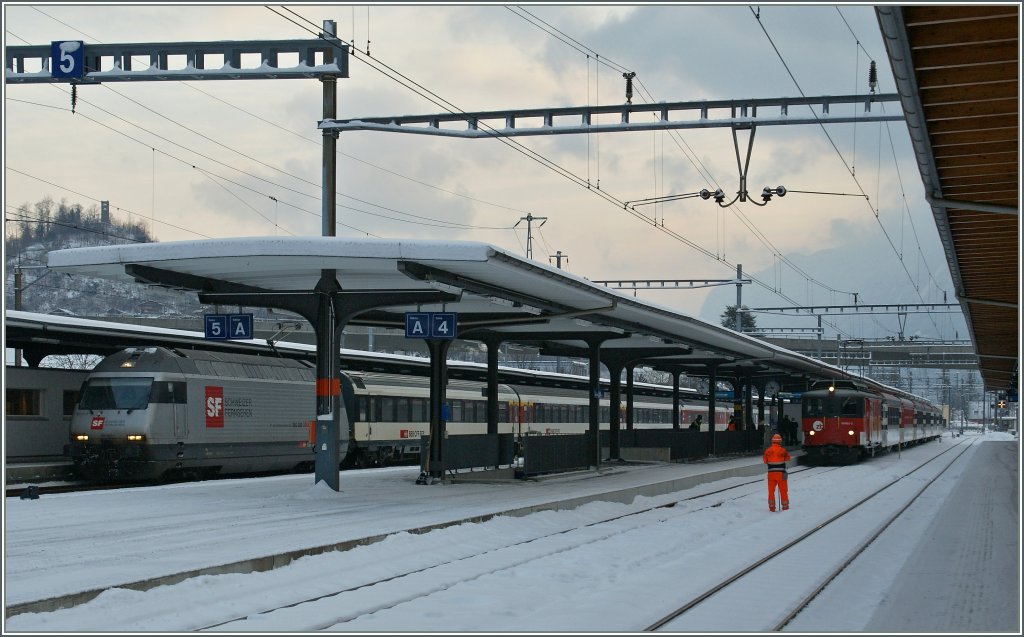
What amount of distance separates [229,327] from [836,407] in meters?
26.2

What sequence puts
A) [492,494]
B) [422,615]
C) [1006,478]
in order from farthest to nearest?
[1006,478] → [492,494] → [422,615]

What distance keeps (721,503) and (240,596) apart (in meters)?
14.9

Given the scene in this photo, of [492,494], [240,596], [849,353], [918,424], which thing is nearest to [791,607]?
[240,596]

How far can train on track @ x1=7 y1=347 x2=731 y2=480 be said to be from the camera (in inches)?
939

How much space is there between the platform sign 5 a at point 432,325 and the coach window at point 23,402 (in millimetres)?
8884

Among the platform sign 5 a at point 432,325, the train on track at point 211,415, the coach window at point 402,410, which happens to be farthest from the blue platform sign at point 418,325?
the coach window at point 402,410

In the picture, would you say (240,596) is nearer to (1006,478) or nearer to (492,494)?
(492,494)

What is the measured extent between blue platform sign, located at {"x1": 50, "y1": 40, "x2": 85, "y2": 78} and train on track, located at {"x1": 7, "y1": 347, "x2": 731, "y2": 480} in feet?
25.8

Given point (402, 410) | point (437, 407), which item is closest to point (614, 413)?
point (402, 410)

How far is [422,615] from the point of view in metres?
10.2

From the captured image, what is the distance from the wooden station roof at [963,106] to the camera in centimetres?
925

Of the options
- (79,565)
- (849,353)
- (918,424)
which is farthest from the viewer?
(849,353)

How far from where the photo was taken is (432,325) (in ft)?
74.1

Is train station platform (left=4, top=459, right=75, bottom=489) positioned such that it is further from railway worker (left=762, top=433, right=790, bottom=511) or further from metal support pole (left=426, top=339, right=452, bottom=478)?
railway worker (left=762, top=433, right=790, bottom=511)
